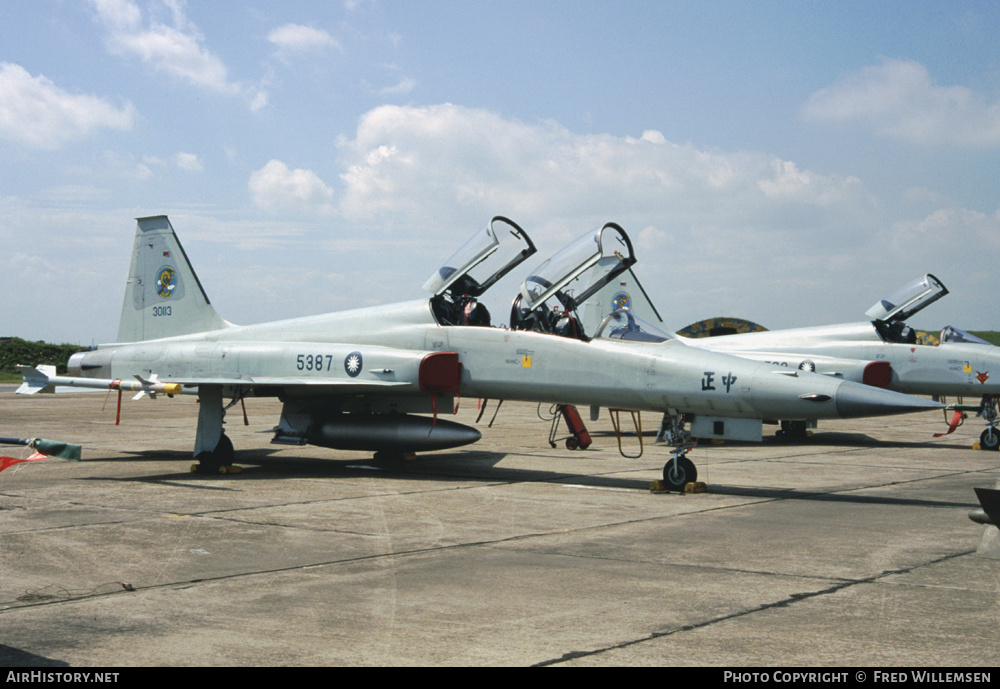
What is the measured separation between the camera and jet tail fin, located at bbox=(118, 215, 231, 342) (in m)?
15.5

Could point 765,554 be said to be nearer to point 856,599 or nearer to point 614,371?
point 856,599

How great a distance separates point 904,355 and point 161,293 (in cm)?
1484

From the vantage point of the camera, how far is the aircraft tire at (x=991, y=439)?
18031mm

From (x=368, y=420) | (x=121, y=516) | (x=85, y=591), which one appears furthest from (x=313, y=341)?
(x=85, y=591)

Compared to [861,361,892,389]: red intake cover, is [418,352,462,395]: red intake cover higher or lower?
lower

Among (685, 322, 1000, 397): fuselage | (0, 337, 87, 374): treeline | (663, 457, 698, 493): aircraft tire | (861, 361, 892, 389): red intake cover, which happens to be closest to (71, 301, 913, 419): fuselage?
(663, 457, 698, 493): aircraft tire

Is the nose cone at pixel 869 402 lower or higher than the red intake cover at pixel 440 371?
lower

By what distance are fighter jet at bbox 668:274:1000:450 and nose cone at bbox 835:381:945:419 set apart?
30.9ft

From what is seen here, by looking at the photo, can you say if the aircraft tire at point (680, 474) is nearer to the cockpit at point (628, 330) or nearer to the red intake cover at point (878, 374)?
the cockpit at point (628, 330)

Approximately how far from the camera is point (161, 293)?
51.4ft

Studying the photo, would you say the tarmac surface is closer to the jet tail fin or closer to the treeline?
the jet tail fin

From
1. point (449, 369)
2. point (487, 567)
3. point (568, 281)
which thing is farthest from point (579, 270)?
point (487, 567)

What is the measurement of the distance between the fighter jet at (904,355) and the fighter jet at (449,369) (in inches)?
332

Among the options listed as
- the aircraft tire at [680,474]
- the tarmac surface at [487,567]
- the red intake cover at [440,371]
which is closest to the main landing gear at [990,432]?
the tarmac surface at [487,567]
